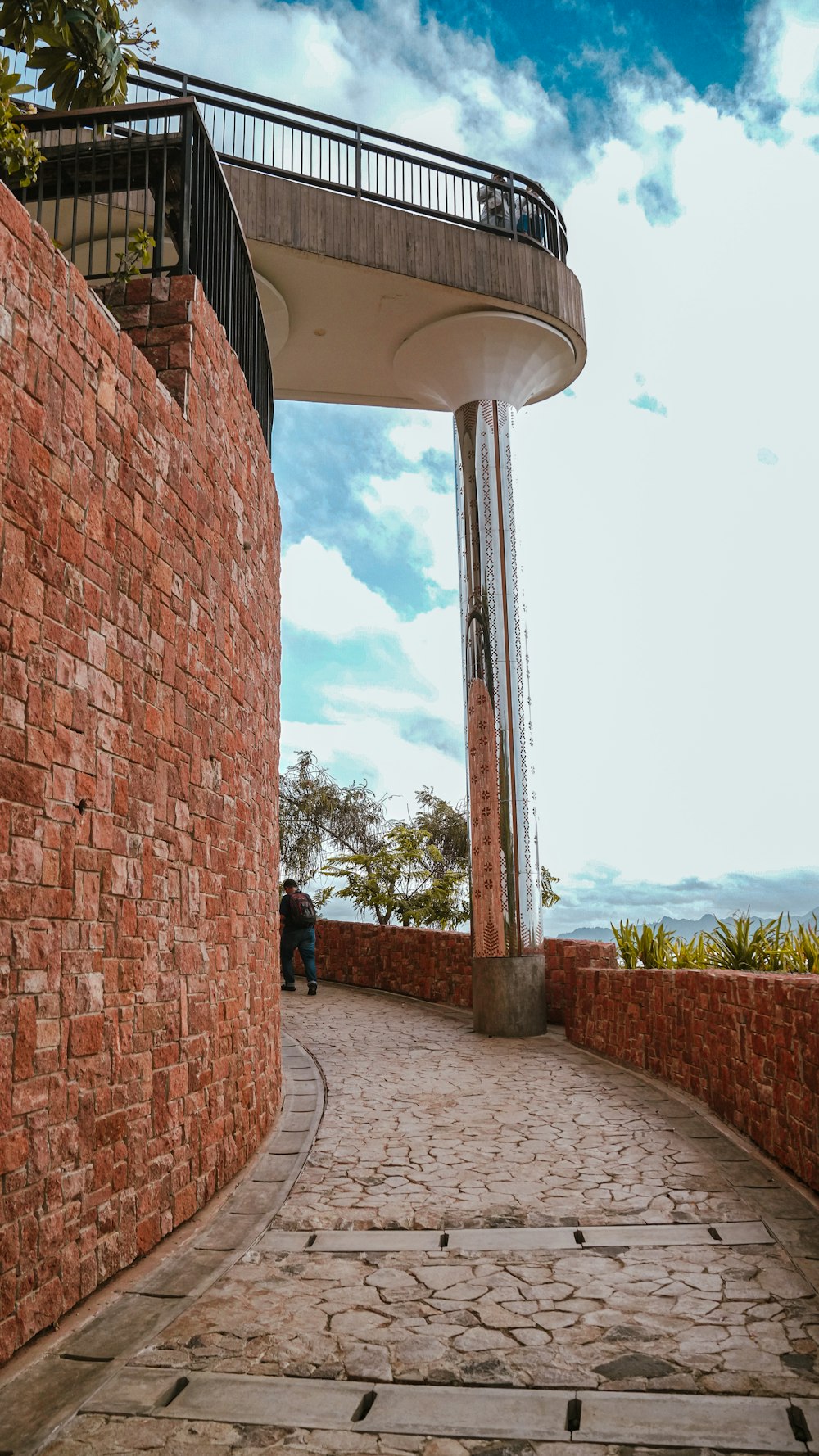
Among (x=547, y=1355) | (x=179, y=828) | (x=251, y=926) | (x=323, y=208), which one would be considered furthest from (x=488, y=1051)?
(x=323, y=208)

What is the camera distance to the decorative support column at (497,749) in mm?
11539

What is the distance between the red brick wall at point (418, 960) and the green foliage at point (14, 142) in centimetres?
897

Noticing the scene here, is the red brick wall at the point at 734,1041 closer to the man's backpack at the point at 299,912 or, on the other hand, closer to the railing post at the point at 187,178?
the railing post at the point at 187,178

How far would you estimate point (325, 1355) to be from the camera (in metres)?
3.41

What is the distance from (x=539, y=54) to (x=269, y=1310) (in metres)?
24.6

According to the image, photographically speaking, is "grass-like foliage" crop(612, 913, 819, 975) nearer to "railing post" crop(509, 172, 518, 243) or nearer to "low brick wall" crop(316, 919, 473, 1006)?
"low brick wall" crop(316, 919, 473, 1006)

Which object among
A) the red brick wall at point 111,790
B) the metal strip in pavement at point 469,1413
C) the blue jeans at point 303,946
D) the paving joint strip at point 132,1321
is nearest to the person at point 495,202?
the red brick wall at point 111,790

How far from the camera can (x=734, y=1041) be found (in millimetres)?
6656

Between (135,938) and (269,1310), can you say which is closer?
(269,1310)

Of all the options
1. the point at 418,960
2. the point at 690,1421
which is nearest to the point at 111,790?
the point at 690,1421

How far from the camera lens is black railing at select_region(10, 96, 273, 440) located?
5.57m

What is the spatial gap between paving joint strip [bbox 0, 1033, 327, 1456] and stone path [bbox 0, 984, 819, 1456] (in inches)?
0.6

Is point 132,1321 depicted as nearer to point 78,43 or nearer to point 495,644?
point 78,43

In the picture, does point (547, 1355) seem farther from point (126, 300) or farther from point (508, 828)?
point (508, 828)
